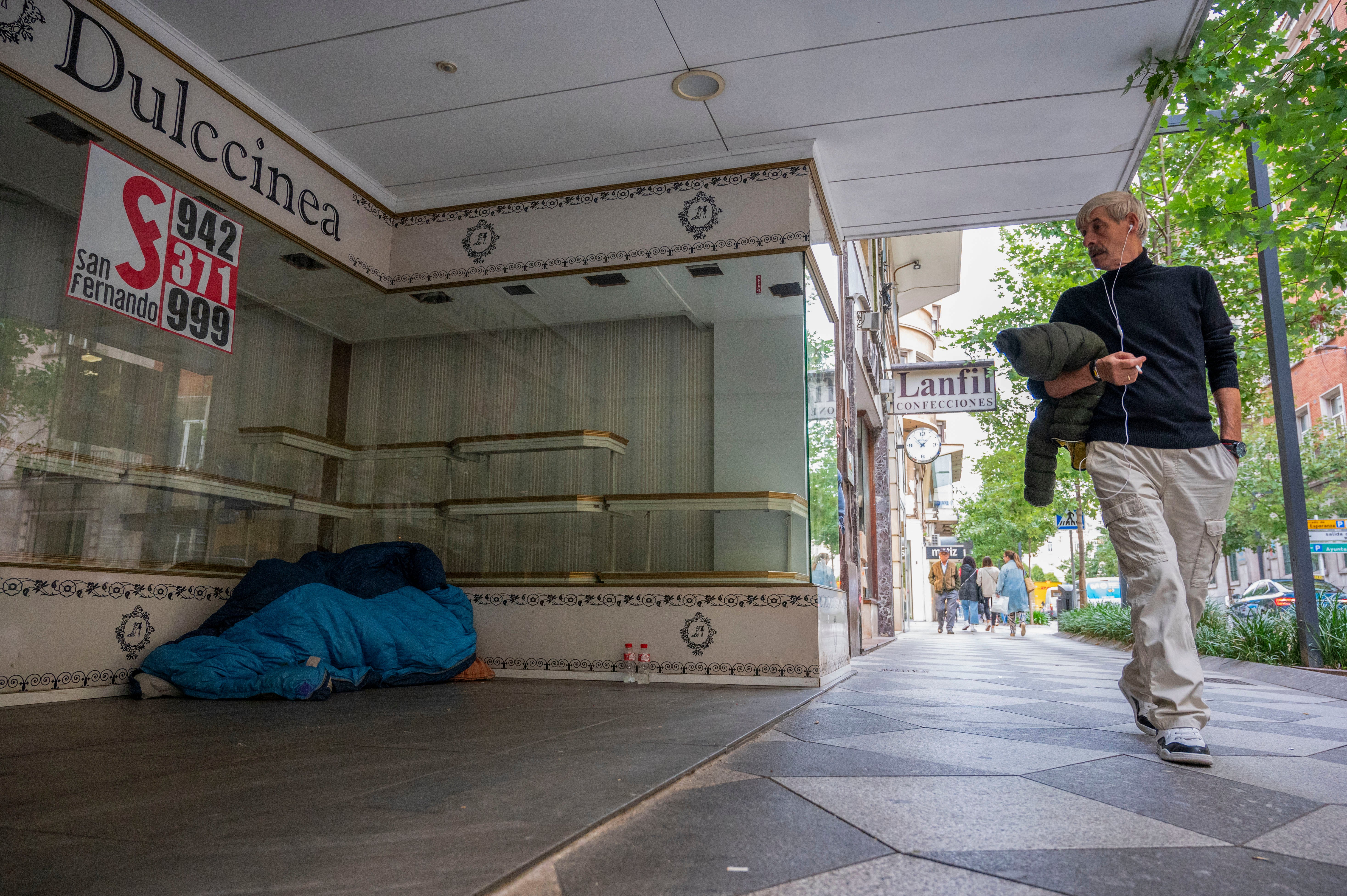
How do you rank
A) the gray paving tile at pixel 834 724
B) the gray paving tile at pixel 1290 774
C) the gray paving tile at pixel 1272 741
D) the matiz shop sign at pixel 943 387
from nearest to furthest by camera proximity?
the gray paving tile at pixel 1290 774 → the gray paving tile at pixel 1272 741 → the gray paving tile at pixel 834 724 → the matiz shop sign at pixel 943 387

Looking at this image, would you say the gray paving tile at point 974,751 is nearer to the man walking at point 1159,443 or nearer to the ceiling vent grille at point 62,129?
the man walking at point 1159,443

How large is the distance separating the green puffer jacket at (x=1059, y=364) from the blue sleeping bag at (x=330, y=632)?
11.0 ft

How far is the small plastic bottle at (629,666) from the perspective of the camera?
17.2ft

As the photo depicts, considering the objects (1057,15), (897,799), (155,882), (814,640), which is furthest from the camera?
(814,640)

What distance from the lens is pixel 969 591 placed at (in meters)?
20.1

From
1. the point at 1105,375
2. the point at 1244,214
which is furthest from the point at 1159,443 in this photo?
the point at 1244,214

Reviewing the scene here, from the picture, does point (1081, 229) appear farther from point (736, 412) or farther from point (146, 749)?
point (146, 749)

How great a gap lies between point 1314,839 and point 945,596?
19.0m

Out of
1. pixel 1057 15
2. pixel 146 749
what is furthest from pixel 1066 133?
pixel 146 749

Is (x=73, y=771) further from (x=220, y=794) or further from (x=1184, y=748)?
(x=1184, y=748)

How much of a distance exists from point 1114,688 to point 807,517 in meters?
2.09

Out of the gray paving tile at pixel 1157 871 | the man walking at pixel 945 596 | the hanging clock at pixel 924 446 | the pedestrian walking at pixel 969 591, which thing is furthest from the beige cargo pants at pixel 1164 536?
the pedestrian walking at pixel 969 591

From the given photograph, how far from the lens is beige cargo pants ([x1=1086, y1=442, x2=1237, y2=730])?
2.66 meters

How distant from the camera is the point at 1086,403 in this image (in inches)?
116
